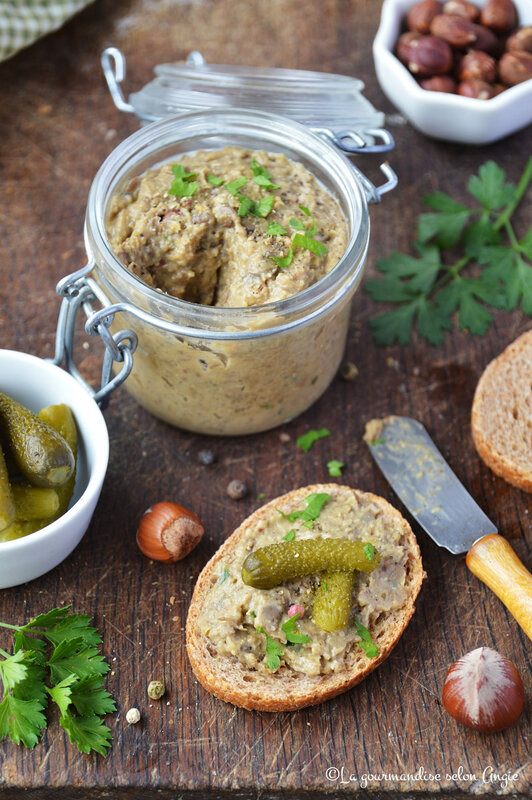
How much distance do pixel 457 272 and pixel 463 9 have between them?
1324 mm

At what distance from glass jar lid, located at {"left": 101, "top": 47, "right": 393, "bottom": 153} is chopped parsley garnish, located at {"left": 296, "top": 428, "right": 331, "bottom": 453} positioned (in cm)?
123

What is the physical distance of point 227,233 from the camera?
9.25 feet

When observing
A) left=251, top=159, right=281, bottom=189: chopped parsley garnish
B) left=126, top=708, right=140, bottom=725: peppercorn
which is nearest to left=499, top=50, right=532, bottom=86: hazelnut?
left=251, top=159, right=281, bottom=189: chopped parsley garnish

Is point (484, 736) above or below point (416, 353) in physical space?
below

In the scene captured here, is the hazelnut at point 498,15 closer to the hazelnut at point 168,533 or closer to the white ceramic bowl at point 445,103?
the white ceramic bowl at point 445,103

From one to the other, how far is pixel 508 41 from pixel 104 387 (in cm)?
259

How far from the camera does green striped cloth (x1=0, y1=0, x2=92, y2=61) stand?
3996 mm

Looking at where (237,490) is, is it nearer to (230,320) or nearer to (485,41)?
(230,320)

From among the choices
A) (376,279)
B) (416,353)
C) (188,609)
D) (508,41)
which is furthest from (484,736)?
(508,41)

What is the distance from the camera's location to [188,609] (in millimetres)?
2816

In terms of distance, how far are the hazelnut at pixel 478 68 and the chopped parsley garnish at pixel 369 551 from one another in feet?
7.71

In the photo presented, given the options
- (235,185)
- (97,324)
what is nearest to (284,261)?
(235,185)

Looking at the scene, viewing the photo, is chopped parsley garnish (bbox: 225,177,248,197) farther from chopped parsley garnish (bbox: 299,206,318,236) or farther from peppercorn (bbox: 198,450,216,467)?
peppercorn (bbox: 198,450,216,467)

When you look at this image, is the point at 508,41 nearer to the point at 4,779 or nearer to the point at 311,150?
the point at 311,150
